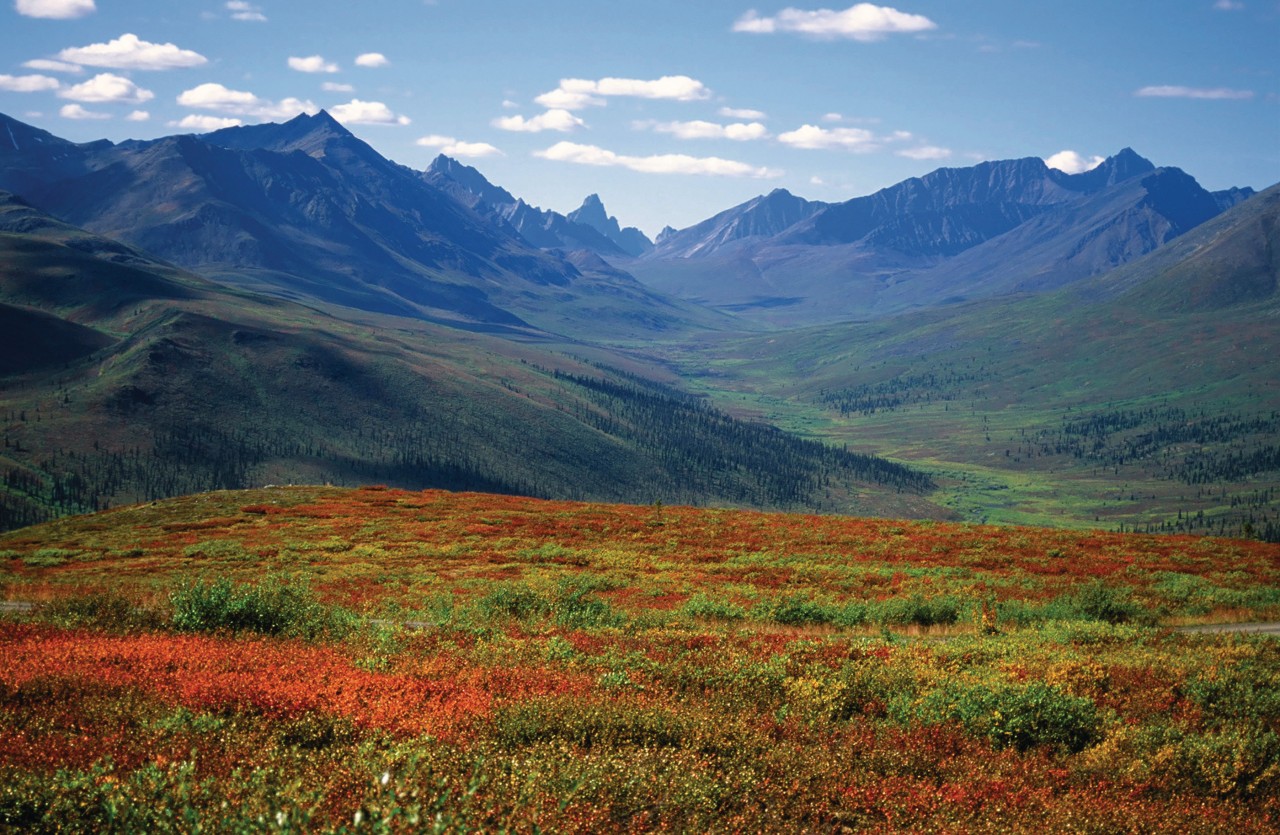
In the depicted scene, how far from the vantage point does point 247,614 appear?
22.1 metres

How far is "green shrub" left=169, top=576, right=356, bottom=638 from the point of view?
2147 centimetres

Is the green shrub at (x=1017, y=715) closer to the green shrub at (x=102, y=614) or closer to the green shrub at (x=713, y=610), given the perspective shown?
the green shrub at (x=713, y=610)

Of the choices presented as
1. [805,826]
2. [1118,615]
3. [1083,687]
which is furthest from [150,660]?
[1118,615]

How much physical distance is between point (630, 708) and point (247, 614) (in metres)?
12.9

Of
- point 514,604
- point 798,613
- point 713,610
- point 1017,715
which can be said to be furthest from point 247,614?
point 1017,715

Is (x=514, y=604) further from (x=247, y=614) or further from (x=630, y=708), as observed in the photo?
(x=630, y=708)

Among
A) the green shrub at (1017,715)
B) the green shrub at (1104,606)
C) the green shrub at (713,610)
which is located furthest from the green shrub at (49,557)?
the green shrub at (1104,606)

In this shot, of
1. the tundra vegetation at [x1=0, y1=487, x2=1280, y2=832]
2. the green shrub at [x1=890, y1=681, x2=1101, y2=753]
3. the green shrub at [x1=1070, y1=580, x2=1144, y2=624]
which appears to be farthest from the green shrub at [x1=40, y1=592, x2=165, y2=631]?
the green shrub at [x1=1070, y1=580, x2=1144, y2=624]

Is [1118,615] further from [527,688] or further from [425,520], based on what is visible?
[425,520]

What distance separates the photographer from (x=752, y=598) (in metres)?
33.6

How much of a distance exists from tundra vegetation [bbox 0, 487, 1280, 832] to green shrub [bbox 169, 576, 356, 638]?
92 mm

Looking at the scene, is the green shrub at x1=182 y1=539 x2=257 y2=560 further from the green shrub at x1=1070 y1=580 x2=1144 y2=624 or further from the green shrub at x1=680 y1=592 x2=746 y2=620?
the green shrub at x1=1070 y1=580 x2=1144 y2=624

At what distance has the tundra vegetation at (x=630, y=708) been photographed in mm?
10273

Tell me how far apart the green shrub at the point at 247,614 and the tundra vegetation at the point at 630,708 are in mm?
92
